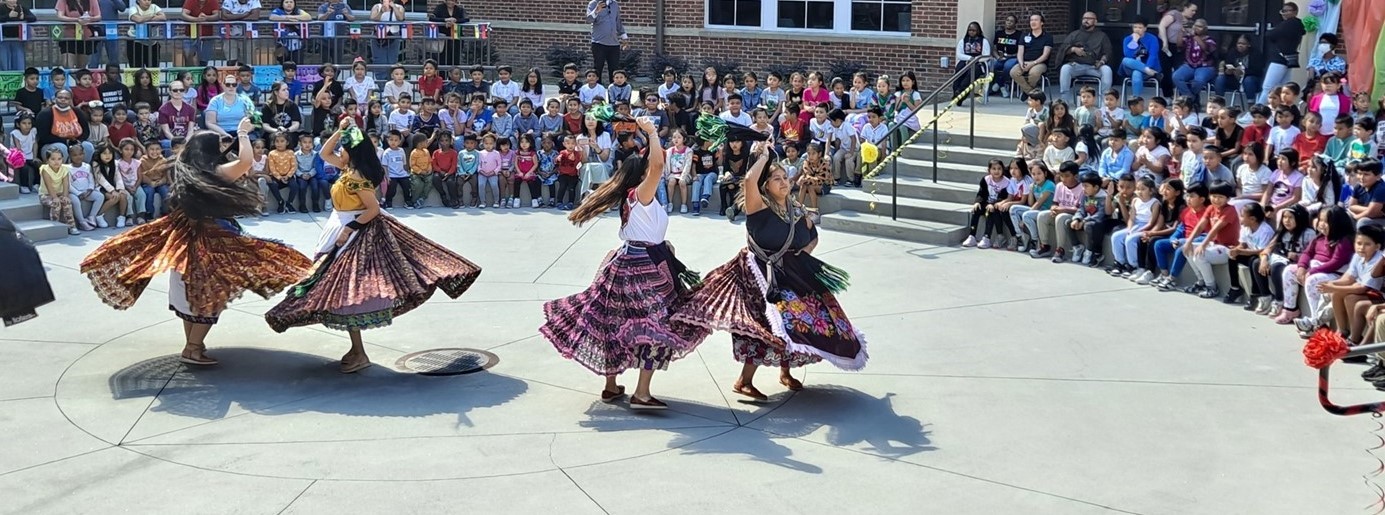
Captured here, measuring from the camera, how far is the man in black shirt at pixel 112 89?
16.9 meters

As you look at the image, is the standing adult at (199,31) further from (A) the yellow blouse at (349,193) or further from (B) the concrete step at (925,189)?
(A) the yellow blouse at (349,193)

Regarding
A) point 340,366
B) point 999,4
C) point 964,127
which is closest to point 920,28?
point 999,4

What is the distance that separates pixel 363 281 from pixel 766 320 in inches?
97.9

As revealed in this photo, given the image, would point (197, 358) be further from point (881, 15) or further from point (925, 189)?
point (881, 15)

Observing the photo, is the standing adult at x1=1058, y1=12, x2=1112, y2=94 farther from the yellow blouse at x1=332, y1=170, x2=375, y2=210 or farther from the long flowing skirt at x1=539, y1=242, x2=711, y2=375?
the yellow blouse at x1=332, y1=170, x2=375, y2=210

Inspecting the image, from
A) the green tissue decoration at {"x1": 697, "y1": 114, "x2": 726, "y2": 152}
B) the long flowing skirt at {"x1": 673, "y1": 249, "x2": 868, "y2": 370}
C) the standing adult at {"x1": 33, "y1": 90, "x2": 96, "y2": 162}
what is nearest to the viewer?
the long flowing skirt at {"x1": 673, "y1": 249, "x2": 868, "y2": 370}

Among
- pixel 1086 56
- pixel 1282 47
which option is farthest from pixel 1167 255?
pixel 1086 56

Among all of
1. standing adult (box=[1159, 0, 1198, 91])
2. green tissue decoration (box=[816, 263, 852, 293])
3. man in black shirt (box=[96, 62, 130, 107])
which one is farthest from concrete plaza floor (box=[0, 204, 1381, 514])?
standing adult (box=[1159, 0, 1198, 91])

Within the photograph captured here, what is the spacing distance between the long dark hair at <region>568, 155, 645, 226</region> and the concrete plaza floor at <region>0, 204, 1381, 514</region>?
115 cm

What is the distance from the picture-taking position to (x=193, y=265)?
371 inches

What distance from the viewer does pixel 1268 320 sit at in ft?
37.0

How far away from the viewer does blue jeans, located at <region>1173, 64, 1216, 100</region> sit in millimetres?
16938

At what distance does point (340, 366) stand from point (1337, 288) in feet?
21.7

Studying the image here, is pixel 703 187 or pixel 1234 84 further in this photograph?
pixel 1234 84
